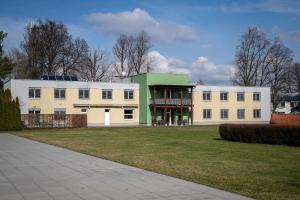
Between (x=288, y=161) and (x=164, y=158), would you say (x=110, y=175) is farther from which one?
(x=288, y=161)

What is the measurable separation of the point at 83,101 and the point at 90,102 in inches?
38.6

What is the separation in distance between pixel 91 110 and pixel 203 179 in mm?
47620

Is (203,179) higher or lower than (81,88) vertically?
lower

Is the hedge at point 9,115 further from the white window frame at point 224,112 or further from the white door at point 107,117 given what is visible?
the white window frame at point 224,112

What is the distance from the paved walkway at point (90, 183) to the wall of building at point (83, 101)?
39789 millimetres

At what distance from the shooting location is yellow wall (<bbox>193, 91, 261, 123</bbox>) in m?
64.1

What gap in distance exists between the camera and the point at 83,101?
188 ft

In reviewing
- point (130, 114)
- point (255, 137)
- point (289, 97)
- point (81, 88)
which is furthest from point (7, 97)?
point (289, 97)

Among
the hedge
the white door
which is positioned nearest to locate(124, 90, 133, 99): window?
the white door

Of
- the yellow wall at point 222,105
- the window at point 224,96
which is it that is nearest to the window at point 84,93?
the yellow wall at point 222,105

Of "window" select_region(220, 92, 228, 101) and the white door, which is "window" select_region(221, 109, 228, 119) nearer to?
"window" select_region(220, 92, 228, 101)

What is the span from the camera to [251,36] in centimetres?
7881

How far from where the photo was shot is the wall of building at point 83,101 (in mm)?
53312

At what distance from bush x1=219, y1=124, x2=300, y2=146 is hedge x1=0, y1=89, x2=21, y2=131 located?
85.4ft
